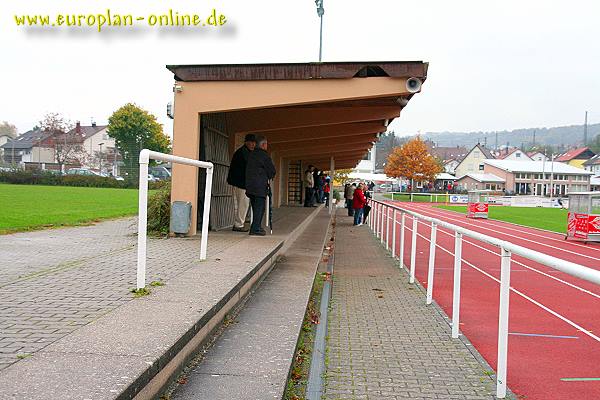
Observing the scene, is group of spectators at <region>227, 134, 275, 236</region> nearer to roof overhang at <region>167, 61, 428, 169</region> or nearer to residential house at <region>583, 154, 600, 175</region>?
roof overhang at <region>167, 61, 428, 169</region>

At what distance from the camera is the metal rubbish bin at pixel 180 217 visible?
11109 mm

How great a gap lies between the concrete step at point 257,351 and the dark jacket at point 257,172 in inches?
116

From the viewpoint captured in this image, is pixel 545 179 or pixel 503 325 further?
pixel 545 179

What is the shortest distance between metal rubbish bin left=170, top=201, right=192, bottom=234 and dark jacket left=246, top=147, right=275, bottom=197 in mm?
1140

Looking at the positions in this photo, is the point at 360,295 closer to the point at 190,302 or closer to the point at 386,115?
the point at 190,302

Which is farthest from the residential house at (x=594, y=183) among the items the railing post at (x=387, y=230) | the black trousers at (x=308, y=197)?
the railing post at (x=387, y=230)

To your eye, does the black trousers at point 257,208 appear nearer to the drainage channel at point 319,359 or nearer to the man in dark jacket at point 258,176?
the man in dark jacket at point 258,176

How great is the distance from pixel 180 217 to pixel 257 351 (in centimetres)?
658

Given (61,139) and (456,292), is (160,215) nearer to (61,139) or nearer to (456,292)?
(456,292)

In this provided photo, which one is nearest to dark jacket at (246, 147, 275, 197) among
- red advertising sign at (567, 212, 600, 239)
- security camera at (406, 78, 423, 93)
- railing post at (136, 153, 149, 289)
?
security camera at (406, 78, 423, 93)

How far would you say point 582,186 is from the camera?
9581 cm

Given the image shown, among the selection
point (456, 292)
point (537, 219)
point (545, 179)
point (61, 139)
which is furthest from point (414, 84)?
point (545, 179)

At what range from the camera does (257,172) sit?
35.7ft

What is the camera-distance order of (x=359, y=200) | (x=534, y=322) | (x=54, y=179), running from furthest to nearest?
(x=54, y=179) → (x=359, y=200) → (x=534, y=322)
